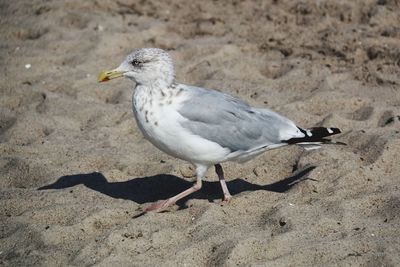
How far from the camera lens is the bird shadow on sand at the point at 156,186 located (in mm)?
5371

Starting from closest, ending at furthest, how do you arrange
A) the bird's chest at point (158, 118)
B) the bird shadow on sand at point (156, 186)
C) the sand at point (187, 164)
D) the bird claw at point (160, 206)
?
the sand at point (187, 164) → the bird's chest at point (158, 118) → the bird claw at point (160, 206) → the bird shadow on sand at point (156, 186)

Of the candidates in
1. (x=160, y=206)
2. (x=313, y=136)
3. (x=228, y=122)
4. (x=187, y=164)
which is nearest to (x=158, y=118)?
(x=228, y=122)

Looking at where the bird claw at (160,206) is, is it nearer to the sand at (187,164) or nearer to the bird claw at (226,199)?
the sand at (187,164)

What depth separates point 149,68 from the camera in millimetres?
5160

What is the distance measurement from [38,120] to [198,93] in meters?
1.96

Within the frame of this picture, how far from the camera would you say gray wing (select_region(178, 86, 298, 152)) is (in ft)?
16.5

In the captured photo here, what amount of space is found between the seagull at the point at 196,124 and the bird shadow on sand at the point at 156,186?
0.23 metres

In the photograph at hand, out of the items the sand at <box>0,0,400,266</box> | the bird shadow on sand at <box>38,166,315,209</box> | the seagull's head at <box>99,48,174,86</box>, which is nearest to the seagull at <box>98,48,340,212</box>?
the seagull's head at <box>99,48,174,86</box>

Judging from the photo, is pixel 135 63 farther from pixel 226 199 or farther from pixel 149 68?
pixel 226 199

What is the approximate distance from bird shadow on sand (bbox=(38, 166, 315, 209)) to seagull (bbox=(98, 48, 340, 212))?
0.23 metres

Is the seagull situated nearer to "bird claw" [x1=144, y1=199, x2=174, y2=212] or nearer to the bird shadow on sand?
"bird claw" [x1=144, y1=199, x2=174, y2=212]

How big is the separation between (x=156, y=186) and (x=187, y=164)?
398 mm

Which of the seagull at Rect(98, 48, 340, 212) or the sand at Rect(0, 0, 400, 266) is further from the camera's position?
the seagull at Rect(98, 48, 340, 212)

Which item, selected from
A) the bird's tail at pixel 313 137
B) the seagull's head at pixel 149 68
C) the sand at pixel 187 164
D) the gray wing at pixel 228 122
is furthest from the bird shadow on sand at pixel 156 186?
the seagull's head at pixel 149 68
